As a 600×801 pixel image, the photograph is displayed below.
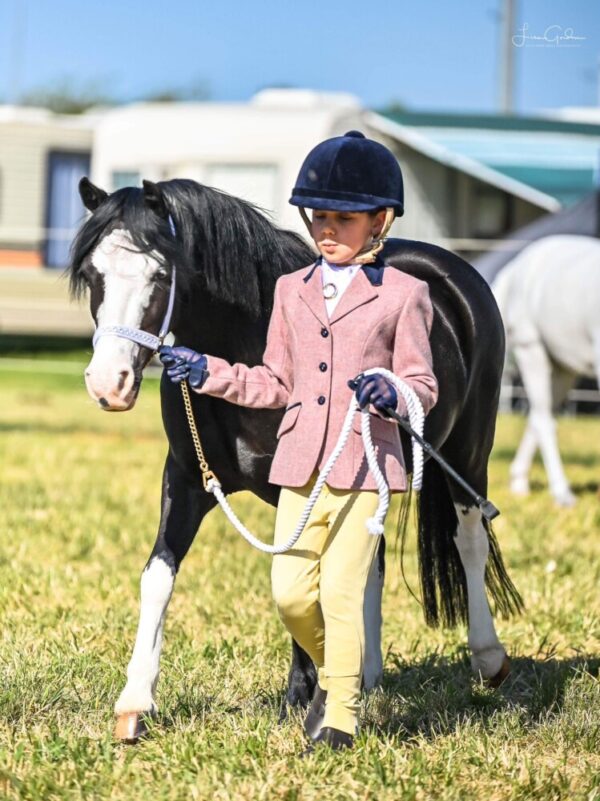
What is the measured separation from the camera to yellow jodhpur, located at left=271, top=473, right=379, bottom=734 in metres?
3.67

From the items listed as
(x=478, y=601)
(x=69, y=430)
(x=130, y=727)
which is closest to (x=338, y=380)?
(x=130, y=727)

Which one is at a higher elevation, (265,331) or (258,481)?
(265,331)

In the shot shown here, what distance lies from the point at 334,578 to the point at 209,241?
1054 millimetres

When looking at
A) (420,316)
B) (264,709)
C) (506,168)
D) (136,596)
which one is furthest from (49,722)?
(506,168)

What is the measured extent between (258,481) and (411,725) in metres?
0.91

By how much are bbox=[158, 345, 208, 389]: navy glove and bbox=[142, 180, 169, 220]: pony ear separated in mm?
406

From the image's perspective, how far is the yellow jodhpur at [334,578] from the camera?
367 centimetres

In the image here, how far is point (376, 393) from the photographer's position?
350 centimetres

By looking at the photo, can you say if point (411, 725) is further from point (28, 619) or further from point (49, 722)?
point (28, 619)

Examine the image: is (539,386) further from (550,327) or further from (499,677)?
(499,677)

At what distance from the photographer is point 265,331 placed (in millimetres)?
4230

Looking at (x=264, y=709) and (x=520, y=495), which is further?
(x=520, y=495)

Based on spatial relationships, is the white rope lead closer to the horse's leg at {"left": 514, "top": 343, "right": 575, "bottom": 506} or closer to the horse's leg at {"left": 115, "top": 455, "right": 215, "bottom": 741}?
the horse's leg at {"left": 115, "top": 455, "right": 215, "bottom": 741}

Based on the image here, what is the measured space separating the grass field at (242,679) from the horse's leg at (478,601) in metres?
0.08
